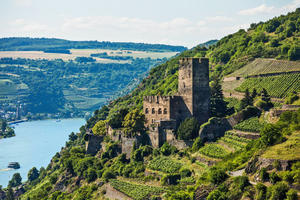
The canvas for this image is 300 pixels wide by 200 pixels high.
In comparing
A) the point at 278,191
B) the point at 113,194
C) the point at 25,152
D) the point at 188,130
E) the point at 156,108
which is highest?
the point at 156,108

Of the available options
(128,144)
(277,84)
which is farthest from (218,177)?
(277,84)

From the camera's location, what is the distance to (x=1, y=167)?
150 meters

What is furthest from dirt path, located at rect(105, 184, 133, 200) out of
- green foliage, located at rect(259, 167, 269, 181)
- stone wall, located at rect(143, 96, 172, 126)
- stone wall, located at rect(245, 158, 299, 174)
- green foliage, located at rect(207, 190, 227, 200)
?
green foliage, located at rect(259, 167, 269, 181)

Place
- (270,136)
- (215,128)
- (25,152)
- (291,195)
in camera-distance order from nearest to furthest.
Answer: (291,195)
(270,136)
(215,128)
(25,152)

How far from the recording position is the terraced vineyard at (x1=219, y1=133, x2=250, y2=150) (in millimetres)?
47422

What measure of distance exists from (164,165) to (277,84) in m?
26.3

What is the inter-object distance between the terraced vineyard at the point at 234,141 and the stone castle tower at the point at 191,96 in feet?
24.6

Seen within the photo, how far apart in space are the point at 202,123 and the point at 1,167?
109m

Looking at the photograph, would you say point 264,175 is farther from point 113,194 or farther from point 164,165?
point 113,194

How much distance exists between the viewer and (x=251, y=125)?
1976 inches

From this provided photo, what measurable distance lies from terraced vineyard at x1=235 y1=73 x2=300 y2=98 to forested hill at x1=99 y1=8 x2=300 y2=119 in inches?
444

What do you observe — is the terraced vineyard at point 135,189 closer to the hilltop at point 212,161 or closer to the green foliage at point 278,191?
the hilltop at point 212,161

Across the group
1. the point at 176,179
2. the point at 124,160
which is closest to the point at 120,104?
the point at 124,160

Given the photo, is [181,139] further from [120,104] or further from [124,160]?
[120,104]
